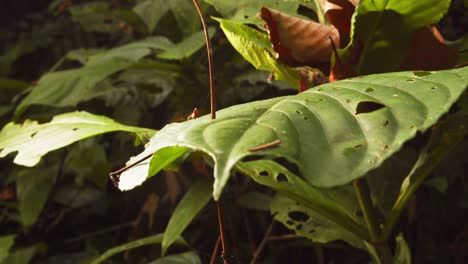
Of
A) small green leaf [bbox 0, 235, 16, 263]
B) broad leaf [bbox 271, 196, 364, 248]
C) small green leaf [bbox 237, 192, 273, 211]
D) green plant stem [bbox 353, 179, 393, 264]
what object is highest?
green plant stem [bbox 353, 179, 393, 264]

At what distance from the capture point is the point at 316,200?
67cm

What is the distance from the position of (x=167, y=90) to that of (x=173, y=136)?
0.93 metres

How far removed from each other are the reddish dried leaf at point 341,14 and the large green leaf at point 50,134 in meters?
0.29

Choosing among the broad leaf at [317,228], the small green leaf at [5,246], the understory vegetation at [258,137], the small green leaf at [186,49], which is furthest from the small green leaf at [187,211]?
the small green leaf at [5,246]

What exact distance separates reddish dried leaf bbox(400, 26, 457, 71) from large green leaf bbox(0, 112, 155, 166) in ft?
1.25

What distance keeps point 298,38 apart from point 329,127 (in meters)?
0.25

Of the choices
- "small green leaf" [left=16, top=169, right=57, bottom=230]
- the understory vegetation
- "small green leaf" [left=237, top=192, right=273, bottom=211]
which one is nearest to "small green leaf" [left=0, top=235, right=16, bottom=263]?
the understory vegetation

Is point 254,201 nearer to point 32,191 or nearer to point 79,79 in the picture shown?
point 79,79

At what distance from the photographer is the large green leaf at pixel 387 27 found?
68 cm

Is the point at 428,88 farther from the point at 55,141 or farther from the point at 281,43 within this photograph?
the point at 55,141

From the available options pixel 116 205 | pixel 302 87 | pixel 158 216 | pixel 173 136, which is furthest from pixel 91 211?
pixel 173 136

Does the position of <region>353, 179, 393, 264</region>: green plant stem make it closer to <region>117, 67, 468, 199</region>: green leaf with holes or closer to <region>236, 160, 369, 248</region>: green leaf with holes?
<region>236, 160, 369, 248</region>: green leaf with holes

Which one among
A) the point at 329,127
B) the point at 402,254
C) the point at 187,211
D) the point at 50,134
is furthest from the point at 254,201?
the point at 329,127

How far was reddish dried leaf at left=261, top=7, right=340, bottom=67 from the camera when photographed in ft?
2.26
